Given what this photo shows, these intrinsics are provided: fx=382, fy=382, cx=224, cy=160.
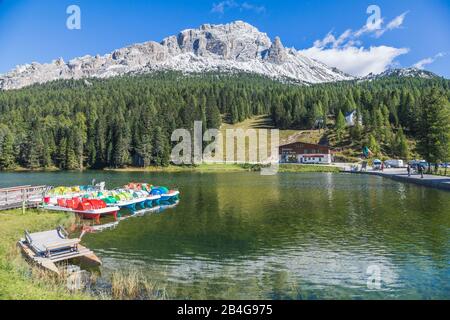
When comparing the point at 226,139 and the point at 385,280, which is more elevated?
the point at 226,139

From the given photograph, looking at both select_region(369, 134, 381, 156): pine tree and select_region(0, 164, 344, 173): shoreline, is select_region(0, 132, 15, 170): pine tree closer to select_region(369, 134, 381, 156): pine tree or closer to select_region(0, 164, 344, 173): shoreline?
select_region(0, 164, 344, 173): shoreline

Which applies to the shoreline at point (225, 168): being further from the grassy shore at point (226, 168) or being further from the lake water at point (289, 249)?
the lake water at point (289, 249)

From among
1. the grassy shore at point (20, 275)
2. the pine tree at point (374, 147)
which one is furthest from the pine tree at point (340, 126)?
the grassy shore at point (20, 275)

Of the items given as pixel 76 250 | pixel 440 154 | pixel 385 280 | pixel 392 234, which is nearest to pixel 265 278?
pixel 385 280

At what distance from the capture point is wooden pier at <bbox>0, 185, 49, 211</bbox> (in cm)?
3738

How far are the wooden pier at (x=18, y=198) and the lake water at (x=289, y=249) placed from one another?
1026cm

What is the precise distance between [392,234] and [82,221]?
29675 mm

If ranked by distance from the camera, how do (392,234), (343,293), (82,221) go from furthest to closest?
(82,221)
(392,234)
(343,293)

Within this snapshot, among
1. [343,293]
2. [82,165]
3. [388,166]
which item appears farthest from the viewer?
[82,165]

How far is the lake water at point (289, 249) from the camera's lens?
1933 cm

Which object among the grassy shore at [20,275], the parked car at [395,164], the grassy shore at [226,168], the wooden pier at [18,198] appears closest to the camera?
the grassy shore at [20,275]

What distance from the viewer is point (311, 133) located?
578 ft

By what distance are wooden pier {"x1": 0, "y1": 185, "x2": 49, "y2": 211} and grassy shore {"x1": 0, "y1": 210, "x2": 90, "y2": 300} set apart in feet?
13.8

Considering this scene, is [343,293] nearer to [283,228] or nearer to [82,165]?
[283,228]
